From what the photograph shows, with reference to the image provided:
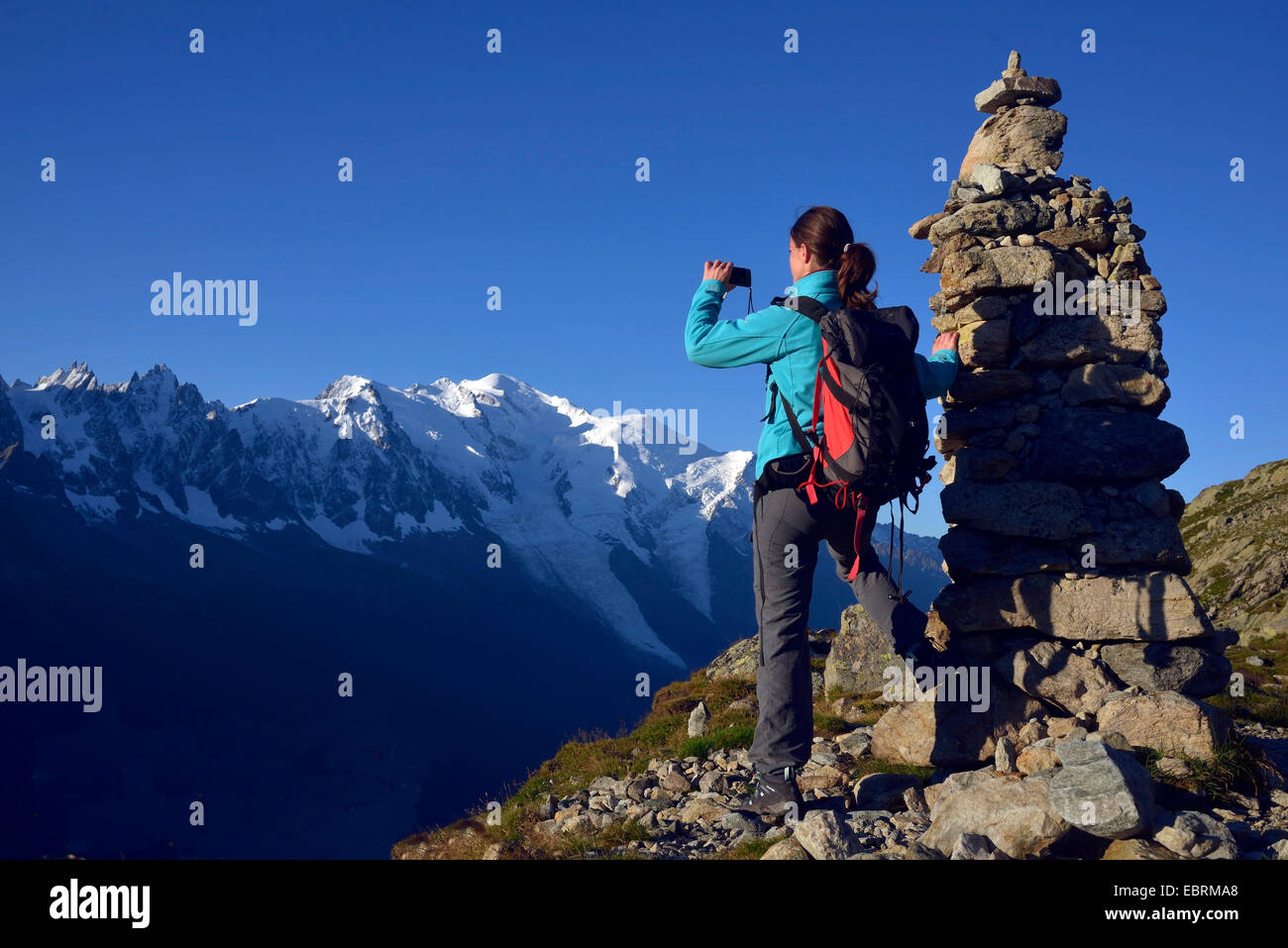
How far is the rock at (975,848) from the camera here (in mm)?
6070

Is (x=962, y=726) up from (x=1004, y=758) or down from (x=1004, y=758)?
up

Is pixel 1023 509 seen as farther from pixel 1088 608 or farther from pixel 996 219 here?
pixel 996 219

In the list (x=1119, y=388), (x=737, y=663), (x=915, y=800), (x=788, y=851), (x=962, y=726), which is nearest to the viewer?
(x=788, y=851)

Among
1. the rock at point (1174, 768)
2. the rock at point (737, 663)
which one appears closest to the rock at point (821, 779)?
the rock at point (1174, 768)

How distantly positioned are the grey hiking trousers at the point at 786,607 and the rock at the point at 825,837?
1231mm

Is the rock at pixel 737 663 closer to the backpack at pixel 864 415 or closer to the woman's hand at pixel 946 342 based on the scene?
the woman's hand at pixel 946 342

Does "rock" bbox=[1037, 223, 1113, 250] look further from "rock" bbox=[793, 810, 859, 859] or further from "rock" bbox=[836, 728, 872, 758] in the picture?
"rock" bbox=[793, 810, 859, 859]

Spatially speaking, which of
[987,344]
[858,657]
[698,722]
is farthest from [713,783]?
[858,657]

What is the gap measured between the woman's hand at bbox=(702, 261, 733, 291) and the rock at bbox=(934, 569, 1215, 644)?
4.63 meters

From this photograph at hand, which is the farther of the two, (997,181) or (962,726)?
(997,181)

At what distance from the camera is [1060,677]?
9.17 metres

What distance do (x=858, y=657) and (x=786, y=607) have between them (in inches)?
308
